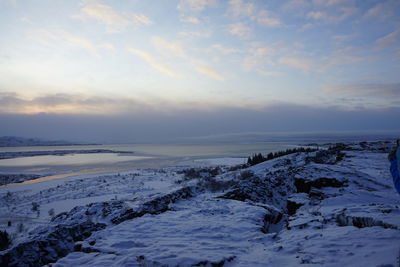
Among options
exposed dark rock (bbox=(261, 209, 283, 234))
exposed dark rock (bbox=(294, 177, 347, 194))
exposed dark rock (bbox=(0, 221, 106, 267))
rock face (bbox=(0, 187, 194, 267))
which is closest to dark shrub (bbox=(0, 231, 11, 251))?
rock face (bbox=(0, 187, 194, 267))

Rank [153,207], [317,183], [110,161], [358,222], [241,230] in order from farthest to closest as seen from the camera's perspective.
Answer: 1. [110,161]
2. [317,183]
3. [153,207]
4. [241,230]
5. [358,222]

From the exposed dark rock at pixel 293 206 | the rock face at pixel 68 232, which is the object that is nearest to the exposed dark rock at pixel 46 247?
the rock face at pixel 68 232

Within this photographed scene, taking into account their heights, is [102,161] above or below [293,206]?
below

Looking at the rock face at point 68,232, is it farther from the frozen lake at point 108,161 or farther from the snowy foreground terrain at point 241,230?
the frozen lake at point 108,161

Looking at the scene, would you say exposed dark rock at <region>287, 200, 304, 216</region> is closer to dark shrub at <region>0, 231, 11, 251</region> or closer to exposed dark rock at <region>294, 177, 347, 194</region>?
exposed dark rock at <region>294, 177, 347, 194</region>

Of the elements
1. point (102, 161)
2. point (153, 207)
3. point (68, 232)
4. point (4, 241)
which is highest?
point (153, 207)

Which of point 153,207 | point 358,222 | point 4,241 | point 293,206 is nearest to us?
point 358,222

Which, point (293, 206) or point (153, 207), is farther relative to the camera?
point (293, 206)

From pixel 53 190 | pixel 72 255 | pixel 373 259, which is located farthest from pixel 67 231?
pixel 53 190

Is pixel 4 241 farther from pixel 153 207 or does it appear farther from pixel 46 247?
pixel 153 207

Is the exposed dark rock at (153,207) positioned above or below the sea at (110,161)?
above

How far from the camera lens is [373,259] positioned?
11.8ft

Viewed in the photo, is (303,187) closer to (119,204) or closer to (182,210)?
(182,210)

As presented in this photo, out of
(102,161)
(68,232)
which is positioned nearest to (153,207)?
(68,232)
